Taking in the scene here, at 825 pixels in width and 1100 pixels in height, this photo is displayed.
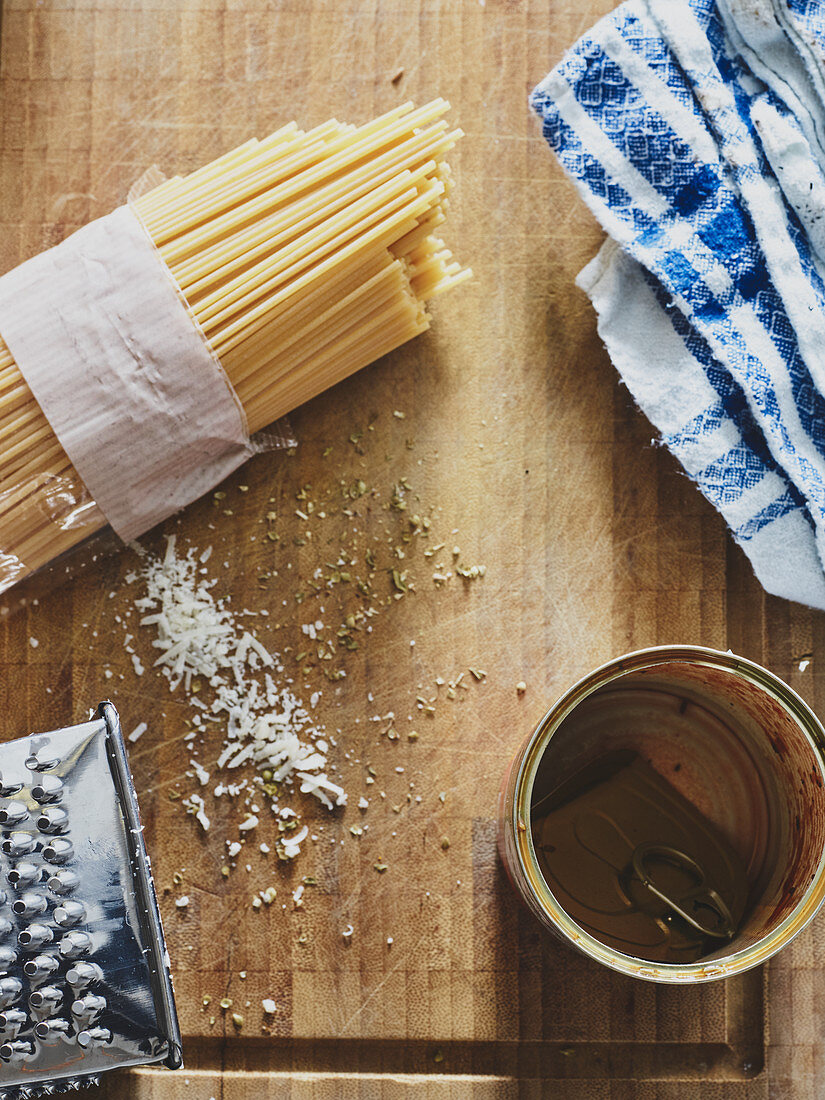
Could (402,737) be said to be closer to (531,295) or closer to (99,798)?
(99,798)

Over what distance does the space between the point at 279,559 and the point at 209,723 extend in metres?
0.18

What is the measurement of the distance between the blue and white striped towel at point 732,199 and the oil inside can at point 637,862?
0.85 ft

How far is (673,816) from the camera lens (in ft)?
2.82

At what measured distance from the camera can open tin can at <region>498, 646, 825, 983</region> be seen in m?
0.71

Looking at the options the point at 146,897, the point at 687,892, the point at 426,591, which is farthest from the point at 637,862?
the point at 146,897

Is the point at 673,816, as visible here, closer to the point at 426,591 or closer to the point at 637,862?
the point at 637,862

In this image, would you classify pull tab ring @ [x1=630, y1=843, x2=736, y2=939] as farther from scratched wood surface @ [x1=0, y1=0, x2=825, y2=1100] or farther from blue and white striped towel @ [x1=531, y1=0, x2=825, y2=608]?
blue and white striped towel @ [x1=531, y1=0, x2=825, y2=608]

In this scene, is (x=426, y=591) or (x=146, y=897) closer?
(x=146, y=897)

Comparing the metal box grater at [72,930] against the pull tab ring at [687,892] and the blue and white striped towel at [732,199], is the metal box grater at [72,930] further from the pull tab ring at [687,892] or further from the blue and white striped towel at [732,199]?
the blue and white striped towel at [732,199]

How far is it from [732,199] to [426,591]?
481 millimetres

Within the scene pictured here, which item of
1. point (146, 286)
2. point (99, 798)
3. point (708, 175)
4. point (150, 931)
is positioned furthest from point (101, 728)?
point (708, 175)

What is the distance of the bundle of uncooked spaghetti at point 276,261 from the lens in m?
0.83

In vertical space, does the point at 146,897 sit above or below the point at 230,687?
below

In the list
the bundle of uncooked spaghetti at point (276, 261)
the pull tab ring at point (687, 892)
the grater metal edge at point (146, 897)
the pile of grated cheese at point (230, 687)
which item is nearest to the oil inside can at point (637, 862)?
the pull tab ring at point (687, 892)
